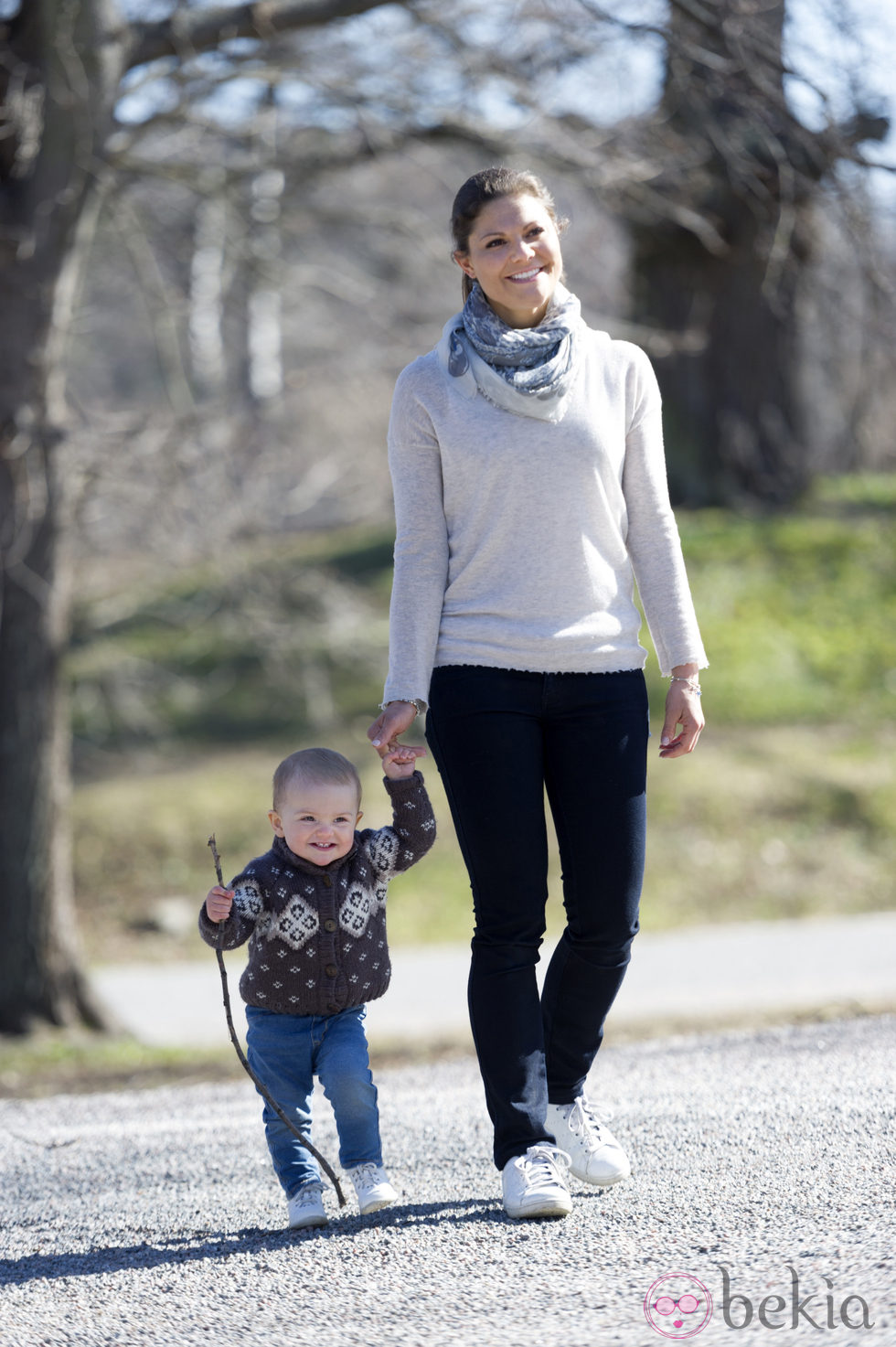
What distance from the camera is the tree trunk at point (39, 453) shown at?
22.4 feet

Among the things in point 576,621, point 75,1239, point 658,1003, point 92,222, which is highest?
point 92,222

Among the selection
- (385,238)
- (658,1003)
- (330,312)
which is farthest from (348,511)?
(658,1003)

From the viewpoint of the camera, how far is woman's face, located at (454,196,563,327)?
3.07m

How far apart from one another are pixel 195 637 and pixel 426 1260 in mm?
10308

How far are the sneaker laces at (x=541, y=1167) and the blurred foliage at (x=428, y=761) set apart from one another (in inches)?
223

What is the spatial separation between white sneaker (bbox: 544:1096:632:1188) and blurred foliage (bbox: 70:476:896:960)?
215 inches

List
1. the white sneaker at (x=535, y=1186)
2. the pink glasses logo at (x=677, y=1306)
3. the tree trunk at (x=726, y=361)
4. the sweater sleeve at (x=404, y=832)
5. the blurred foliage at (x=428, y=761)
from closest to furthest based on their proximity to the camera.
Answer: the pink glasses logo at (x=677, y=1306) < the white sneaker at (x=535, y=1186) < the sweater sleeve at (x=404, y=832) < the blurred foliage at (x=428, y=761) < the tree trunk at (x=726, y=361)

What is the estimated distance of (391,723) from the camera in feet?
9.87

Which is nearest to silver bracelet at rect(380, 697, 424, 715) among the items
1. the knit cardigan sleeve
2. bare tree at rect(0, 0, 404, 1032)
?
the knit cardigan sleeve

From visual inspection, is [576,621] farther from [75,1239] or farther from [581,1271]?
[75,1239]

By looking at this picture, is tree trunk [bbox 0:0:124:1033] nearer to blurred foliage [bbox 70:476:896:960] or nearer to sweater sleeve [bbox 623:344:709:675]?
blurred foliage [bbox 70:476:896:960]

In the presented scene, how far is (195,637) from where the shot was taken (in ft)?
41.9

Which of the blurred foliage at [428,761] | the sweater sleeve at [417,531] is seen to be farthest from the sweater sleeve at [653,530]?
the blurred foliage at [428,761]

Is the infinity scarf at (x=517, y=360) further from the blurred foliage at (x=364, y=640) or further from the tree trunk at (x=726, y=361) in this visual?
the tree trunk at (x=726, y=361)
